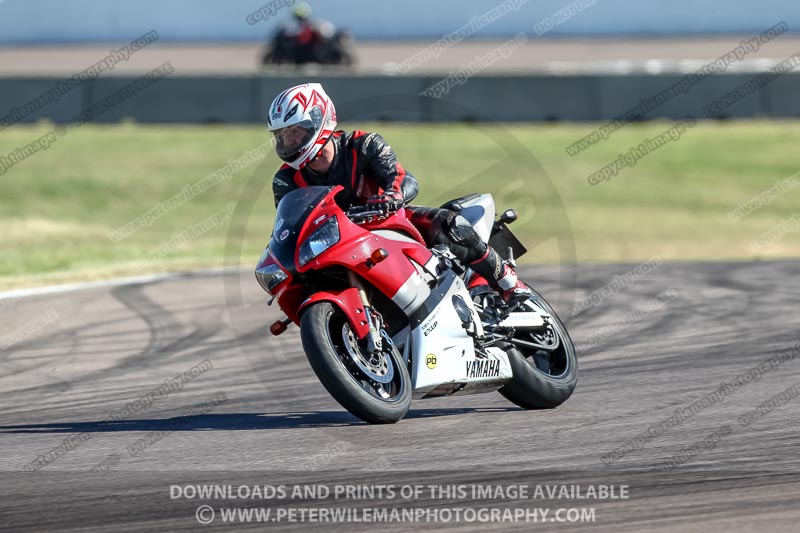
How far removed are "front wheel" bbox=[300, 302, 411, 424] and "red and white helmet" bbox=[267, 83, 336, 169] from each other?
968 millimetres

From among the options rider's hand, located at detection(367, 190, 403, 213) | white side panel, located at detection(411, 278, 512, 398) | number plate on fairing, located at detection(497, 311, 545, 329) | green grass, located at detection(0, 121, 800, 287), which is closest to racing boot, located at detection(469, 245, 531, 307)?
number plate on fairing, located at detection(497, 311, 545, 329)

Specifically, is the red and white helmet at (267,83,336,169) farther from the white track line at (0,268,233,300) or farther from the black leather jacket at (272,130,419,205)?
the white track line at (0,268,233,300)

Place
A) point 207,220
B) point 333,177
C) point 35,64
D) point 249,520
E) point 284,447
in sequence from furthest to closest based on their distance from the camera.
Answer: point 35,64 → point 207,220 → point 333,177 → point 284,447 → point 249,520

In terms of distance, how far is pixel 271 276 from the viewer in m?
6.41

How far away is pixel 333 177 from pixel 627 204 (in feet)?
42.7

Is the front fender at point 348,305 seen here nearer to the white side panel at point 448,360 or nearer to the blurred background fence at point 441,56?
the white side panel at point 448,360

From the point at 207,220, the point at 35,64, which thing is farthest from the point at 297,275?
the point at 35,64

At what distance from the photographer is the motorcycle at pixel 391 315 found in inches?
245

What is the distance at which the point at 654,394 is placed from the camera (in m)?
7.23

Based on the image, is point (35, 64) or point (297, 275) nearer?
point (297, 275)

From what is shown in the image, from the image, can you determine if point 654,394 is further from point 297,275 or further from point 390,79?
point 390,79

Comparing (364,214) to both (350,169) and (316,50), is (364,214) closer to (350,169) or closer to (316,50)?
(350,169)

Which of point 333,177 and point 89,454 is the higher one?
point 333,177

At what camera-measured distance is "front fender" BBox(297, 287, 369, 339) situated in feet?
20.4
